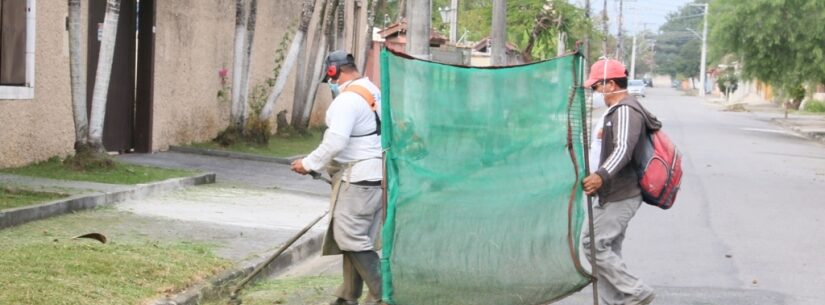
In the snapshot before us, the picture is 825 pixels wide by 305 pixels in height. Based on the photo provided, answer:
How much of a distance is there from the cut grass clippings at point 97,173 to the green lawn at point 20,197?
165cm

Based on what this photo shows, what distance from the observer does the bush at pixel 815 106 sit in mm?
58344

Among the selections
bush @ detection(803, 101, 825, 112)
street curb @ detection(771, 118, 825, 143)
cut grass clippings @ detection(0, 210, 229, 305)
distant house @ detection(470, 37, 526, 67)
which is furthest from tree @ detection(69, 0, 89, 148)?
bush @ detection(803, 101, 825, 112)

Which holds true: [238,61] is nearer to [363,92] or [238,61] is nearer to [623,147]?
[363,92]

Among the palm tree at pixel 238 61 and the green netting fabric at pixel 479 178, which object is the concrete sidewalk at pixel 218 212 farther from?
the palm tree at pixel 238 61

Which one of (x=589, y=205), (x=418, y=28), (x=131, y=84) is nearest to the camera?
(x=589, y=205)

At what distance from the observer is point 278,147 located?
21703mm

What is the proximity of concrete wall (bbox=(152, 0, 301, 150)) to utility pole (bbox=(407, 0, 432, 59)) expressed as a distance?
4.88m

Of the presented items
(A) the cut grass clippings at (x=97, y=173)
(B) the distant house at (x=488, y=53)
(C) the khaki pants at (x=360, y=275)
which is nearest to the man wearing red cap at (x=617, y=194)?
(C) the khaki pants at (x=360, y=275)

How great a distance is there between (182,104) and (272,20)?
5406 millimetres

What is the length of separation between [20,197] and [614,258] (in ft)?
21.1

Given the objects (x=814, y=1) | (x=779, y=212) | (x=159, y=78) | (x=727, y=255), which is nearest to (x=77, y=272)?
(x=727, y=255)

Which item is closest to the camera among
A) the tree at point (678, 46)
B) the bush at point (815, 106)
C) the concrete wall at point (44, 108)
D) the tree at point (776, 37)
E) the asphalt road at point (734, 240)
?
the asphalt road at point (734, 240)

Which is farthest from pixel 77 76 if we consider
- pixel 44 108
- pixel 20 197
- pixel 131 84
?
pixel 131 84

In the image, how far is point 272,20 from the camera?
83.0 feet
